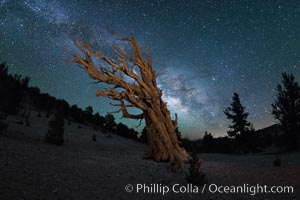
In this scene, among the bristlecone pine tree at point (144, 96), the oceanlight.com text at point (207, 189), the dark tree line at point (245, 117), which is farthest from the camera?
the dark tree line at point (245, 117)

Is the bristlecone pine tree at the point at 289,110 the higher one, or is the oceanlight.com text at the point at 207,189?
the bristlecone pine tree at the point at 289,110

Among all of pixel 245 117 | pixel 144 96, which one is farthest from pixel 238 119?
pixel 144 96

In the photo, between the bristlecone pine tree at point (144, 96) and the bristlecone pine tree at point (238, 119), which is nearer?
the bristlecone pine tree at point (144, 96)

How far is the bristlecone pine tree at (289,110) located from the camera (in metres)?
20.6

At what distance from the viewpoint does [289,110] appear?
21281 millimetres

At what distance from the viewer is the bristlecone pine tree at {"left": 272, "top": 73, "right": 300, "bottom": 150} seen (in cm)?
2059

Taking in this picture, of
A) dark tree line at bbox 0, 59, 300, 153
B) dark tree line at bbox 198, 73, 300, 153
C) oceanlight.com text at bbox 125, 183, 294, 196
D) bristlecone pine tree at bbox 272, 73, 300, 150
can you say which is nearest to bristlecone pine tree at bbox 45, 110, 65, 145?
dark tree line at bbox 0, 59, 300, 153

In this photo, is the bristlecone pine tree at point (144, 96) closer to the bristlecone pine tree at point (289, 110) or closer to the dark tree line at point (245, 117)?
the dark tree line at point (245, 117)

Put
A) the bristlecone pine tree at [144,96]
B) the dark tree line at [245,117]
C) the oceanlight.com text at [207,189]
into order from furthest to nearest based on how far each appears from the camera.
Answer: the dark tree line at [245,117] → the bristlecone pine tree at [144,96] → the oceanlight.com text at [207,189]

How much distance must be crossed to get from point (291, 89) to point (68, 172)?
84.4 ft

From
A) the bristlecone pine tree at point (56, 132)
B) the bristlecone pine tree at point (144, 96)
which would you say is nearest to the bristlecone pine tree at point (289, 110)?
the bristlecone pine tree at point (144, 96)

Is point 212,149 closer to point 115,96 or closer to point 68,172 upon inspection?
Result: point 115,96

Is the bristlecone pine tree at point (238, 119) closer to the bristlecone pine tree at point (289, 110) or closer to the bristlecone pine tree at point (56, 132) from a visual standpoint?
the bristlecone pine tree at point (289, 110)

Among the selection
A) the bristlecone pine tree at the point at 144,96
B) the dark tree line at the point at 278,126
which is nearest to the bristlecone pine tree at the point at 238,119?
the dark tree line at the point at 278,126
